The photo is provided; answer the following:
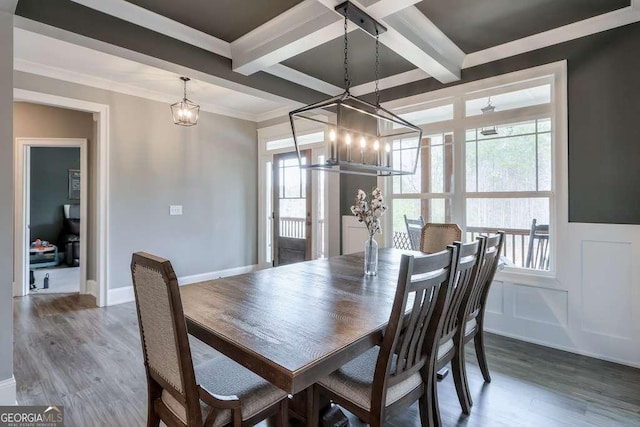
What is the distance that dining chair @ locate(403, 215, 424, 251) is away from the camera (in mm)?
3744

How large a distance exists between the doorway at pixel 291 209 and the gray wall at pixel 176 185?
0.44 m

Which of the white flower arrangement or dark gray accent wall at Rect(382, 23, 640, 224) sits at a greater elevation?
dark gray accent wall at Rect(382, 23, 640, 224)

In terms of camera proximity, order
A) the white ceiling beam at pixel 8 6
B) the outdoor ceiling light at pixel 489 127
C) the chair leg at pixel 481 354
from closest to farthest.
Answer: the white ceiling beam at pixel 8 6
the chair leg at pixel 481 354
the outdoor ceiling light at pixel 489 127

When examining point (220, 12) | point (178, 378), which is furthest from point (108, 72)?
point (178, 378)

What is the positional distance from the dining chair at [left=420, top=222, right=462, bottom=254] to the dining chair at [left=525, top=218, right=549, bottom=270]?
71 centimetres

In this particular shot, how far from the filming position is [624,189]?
255cm

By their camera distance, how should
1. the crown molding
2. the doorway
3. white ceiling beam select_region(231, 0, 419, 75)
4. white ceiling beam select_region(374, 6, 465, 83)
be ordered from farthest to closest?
the doorway → the crown molding → white ceiling beam select_region(374, 6, 465, 83) → white ceiling beam select_region(231, 0, 419, 75)

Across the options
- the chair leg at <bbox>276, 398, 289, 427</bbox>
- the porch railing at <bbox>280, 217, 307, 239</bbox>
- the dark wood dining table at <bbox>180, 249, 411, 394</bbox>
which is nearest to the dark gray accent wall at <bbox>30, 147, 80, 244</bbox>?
the porch railing at <bbox>280, 217, 307, 239</bbox>

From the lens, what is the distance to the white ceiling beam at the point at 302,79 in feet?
11.4

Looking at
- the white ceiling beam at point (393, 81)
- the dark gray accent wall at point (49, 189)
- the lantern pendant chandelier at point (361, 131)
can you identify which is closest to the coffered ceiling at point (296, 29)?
the lantern pendant chandelier at point (361, 131)

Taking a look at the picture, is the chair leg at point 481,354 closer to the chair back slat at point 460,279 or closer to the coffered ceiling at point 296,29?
the chair back slat at point 460,279

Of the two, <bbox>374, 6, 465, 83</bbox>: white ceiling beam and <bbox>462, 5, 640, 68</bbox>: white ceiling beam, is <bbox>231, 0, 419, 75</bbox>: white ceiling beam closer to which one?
<bbox>374, 6, 465, 83</bbox>: white ceiling beam

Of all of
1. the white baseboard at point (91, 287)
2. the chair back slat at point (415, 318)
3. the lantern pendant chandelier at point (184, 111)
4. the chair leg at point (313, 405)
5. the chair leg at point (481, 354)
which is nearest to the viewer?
the chair back slat at point (415, 318)

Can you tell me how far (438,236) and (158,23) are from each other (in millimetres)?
2901
